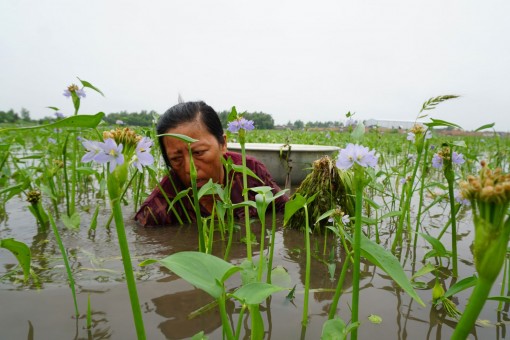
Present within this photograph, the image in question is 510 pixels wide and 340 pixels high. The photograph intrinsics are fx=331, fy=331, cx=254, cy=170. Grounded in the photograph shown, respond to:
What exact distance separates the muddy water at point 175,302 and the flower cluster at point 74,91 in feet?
2.81

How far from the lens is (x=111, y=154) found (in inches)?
26.0

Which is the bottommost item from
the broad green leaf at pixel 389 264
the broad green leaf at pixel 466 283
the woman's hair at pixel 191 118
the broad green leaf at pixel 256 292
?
the broad green leaf at pixel 466 283

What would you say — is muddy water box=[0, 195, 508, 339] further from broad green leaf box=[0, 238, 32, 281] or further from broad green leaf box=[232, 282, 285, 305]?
broad green leaf box=[232, 282, 285, 305]

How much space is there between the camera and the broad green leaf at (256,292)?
60 cm

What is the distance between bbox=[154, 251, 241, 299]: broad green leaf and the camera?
0.57 meters

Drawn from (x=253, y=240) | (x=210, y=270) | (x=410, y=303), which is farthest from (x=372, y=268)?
(x=210, y=270)

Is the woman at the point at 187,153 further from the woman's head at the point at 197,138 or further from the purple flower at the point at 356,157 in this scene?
the purple flower at the point at 356,157

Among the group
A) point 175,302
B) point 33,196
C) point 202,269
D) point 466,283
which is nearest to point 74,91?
point 33,196

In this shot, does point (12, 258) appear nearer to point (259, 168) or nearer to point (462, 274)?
point (259, 168)

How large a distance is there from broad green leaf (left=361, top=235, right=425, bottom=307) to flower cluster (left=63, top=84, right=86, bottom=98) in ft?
5.95

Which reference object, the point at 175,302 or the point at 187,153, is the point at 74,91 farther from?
the point at 175,302

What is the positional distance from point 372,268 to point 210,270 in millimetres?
1052

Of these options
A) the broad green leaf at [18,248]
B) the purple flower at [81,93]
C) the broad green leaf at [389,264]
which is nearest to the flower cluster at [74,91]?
the purple flower at [81,93]

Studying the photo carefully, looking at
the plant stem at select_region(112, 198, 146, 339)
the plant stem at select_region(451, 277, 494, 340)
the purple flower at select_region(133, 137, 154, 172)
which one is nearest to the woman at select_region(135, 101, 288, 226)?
the purple flower at select_region(133, 137, 154, 172)
